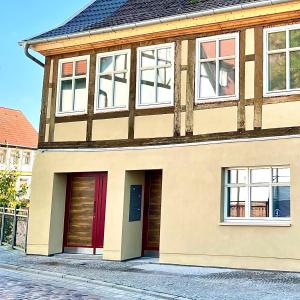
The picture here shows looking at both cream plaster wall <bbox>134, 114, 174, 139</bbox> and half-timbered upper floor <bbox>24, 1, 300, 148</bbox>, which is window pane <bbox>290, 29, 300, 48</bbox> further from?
cream plaster wall <bbox>134, 114, 174, 139</bbox>

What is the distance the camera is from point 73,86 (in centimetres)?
1466

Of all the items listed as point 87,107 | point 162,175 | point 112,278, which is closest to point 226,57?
point 162,175

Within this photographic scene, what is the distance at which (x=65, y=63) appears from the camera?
14.9 metres

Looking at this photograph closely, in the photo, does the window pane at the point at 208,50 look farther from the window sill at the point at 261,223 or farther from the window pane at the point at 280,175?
the window sill at the point at 261,223

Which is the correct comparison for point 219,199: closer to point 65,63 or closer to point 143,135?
point 143,135

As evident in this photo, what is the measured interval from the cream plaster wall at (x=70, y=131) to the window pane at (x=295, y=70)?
229 inches

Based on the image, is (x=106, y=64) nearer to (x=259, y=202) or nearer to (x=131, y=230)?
(x=131, y=230)

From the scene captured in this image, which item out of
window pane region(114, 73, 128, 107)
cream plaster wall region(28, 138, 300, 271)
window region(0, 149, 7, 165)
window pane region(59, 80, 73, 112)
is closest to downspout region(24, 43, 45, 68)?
window pane region(59, 80, 73, 112)

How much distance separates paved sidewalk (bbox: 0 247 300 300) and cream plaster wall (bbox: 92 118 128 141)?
327 centimetres

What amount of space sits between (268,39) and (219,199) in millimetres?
3942

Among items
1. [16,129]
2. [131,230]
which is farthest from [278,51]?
[16,129]

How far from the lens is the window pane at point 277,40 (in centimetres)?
1171

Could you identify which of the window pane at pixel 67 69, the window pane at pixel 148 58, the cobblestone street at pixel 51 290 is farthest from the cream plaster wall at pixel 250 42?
the cobblestone street at pixel 51 290

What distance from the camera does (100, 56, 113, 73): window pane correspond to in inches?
556
